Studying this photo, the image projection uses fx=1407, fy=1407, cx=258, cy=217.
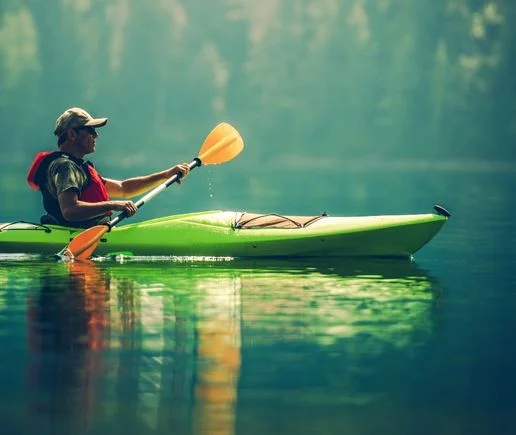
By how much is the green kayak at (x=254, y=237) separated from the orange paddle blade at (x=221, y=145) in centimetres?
129

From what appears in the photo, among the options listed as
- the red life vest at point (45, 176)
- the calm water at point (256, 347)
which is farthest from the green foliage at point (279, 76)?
the calm water at point (256, 347)

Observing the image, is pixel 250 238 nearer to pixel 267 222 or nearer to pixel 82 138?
pixel 267 222

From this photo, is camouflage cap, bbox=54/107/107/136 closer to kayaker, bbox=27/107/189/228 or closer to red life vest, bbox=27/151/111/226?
kayaker, bbox=27/107/189/228

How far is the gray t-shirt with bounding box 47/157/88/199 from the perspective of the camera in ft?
35.7

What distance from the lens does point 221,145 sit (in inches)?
508

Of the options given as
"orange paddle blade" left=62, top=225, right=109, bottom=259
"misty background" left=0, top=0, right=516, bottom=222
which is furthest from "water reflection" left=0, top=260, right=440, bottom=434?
"misty background" left=0, top=0, right=516, bottom=222

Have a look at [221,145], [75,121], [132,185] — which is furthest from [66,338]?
[221,145]

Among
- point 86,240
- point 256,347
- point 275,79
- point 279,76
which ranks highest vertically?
point 279,76

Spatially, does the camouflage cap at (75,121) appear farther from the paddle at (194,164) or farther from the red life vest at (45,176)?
the paddle at (194,164)

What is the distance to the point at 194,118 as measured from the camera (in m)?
78.8

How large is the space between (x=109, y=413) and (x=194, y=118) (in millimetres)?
73304

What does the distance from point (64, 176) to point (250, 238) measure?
162cm

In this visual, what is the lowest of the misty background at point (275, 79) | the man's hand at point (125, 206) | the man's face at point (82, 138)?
the man's hand at point (125, 206)

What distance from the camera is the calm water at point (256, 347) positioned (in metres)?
5.86
